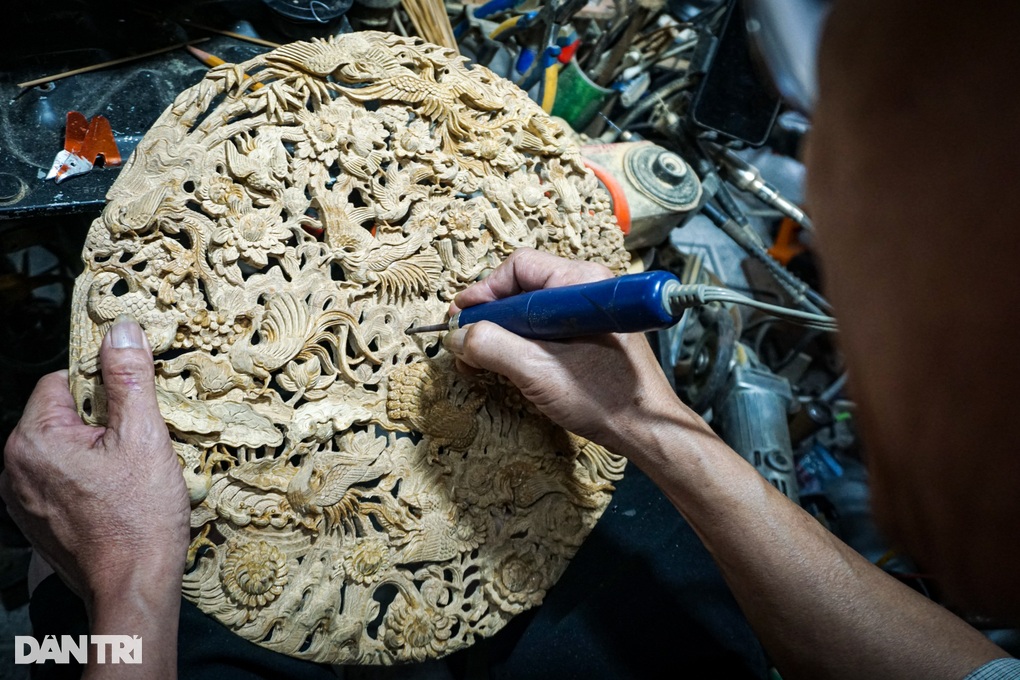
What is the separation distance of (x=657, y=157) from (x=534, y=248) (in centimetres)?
49

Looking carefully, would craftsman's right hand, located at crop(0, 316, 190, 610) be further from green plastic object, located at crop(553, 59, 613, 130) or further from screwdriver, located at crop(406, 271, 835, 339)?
green plastic object, located at crop(553, 59, 613, 130)

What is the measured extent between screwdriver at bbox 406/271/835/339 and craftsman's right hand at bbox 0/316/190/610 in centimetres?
40

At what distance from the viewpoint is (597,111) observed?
1.47 m

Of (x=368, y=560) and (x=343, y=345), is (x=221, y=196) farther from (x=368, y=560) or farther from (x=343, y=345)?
(x=368, y=560)

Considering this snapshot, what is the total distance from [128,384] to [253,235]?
228 millimetres

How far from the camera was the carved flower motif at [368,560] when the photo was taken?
791mm

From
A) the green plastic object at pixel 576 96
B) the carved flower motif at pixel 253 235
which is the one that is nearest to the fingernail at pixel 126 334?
the carved flower motif at pixel 253 235

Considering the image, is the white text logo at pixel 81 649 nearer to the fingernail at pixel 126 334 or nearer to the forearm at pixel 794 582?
the fingernail at pixel 126 334

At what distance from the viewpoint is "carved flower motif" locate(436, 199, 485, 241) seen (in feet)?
2.93

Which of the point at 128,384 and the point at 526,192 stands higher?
the point at 526,192

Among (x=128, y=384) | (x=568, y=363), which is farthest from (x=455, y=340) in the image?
(x=128, y=384)

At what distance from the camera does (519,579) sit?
86 cm

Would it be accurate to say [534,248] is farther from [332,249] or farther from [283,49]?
[283,49]

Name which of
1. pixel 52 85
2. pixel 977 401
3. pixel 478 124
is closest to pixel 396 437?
pixel 478 124
